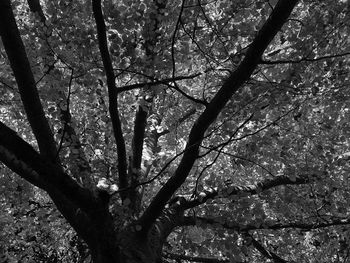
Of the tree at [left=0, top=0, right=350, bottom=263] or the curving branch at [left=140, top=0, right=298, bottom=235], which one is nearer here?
the curving branch at [left=140, top=0, right=298, bottom=235]

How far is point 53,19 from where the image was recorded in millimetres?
5797

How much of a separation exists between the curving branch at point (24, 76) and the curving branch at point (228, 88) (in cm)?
149

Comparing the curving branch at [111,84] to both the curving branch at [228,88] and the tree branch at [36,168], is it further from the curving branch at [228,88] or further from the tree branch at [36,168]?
the tree branch at [36,168]

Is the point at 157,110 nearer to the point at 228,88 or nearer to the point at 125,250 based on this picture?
the point at 125,250

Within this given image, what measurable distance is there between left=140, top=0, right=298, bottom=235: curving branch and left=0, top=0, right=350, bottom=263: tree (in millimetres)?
12

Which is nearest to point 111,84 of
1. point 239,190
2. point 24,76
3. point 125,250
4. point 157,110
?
point 24,76

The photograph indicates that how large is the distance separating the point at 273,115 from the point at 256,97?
2993 millimetres

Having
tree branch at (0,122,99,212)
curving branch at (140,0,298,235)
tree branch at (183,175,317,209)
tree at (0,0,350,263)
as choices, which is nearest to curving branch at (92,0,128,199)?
tree at (0,0,350,263)

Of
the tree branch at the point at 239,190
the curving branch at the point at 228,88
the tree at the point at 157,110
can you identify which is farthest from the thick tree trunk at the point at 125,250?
the tree branch at the point at 239,190

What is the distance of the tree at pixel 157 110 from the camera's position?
4039 mm

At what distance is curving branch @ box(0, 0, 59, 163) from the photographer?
3.79 meters

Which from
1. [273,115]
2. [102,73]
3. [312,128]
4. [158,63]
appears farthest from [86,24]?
[312,128]

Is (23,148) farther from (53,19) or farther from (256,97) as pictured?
(256,97)

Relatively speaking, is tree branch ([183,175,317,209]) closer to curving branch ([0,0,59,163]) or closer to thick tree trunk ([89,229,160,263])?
thick tree trunk ([89,229,160,263])
